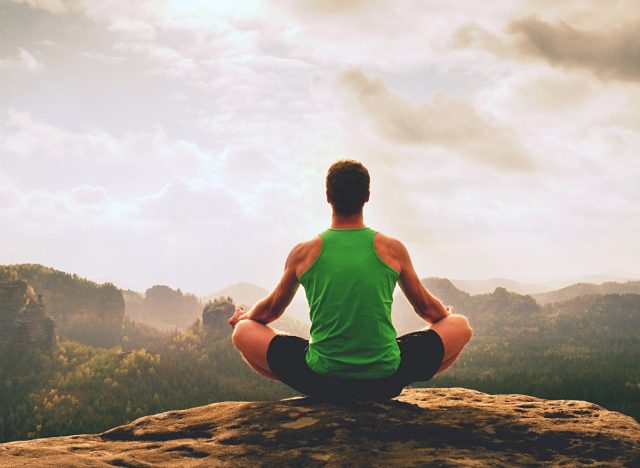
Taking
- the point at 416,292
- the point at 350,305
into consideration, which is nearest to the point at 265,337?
the point at 350,305

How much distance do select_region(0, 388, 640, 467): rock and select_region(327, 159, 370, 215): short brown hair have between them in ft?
9.72

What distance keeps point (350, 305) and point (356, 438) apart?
173 centimetres

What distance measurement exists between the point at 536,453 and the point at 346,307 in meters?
2.97

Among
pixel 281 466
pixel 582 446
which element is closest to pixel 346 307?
pixel 281 466

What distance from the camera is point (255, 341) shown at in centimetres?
830

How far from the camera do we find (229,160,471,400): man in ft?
24.2

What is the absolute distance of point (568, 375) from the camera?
443 feet

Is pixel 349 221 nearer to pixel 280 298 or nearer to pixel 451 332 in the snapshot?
pixel 280 298

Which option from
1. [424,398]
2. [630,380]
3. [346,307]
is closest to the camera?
[346,307]

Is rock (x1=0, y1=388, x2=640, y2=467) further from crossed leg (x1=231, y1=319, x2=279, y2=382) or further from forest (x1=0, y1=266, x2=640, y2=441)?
forest (x1=0, y1=266, x2=640, y2=441)

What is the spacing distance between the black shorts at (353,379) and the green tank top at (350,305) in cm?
Answer: 21

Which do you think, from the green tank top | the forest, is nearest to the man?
the green tank top

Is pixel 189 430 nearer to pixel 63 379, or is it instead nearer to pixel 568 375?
pixel 568 375

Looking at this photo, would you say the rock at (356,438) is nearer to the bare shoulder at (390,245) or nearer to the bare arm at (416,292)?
the bare arm at (416,292)
